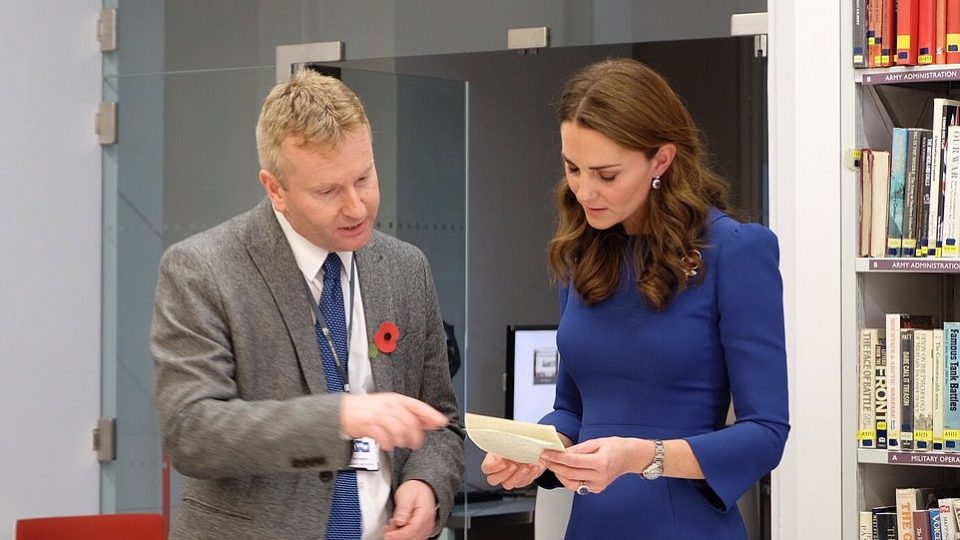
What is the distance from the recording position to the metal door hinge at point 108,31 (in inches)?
191

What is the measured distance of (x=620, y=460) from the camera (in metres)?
1.97

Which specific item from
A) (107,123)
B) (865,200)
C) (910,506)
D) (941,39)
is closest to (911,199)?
(865,200)

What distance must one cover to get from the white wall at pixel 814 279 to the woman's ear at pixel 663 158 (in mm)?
1575

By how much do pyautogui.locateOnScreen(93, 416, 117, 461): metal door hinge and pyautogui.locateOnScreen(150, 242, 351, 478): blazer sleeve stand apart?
310cm

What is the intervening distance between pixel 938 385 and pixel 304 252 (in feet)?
7.18

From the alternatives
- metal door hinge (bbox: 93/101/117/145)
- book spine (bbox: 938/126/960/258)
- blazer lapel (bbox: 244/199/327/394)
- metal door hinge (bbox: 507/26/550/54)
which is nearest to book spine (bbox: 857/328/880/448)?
book spine (bbox: 938/126/960/258)

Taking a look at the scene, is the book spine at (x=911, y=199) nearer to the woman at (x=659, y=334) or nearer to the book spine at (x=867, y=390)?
the book spine at (x=867, y=390)

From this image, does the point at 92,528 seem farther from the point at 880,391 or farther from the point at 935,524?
the point at 935,524

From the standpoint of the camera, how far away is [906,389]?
350cm

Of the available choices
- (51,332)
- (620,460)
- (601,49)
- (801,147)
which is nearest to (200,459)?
(620,460)

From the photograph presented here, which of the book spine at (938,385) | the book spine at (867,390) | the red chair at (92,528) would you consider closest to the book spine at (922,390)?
the book spine at (938,385)

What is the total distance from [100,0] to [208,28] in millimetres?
514

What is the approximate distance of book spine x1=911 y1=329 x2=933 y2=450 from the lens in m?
3.46

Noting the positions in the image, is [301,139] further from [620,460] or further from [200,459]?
[620,460]
